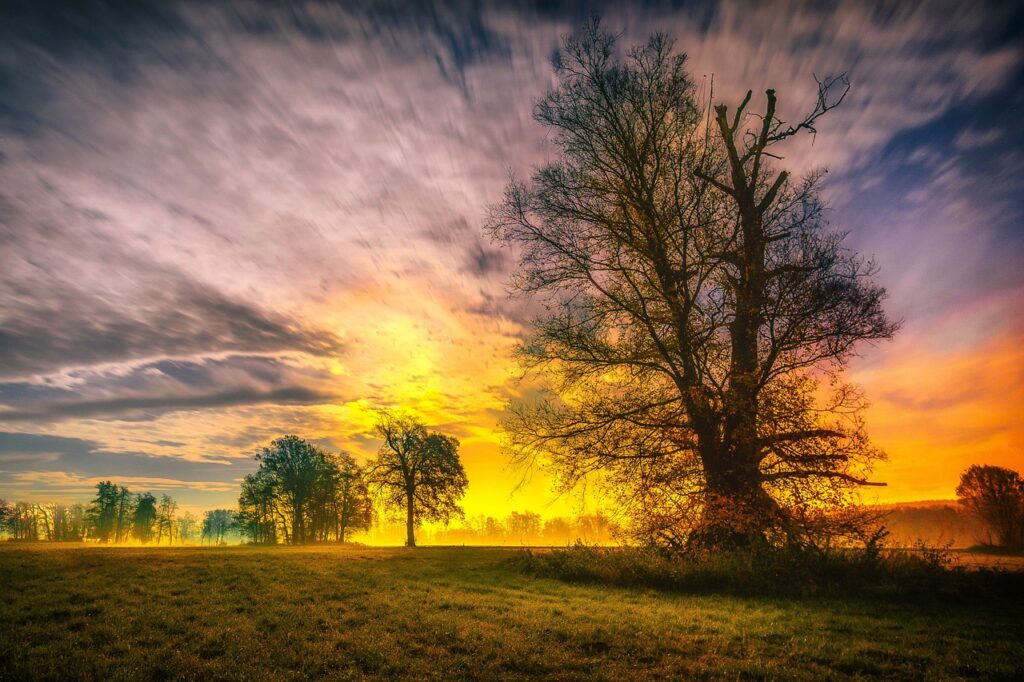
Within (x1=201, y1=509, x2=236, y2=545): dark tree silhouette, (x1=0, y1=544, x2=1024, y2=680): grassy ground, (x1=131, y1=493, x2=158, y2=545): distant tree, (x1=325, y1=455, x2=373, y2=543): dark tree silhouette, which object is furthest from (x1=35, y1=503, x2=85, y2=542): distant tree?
(x1=0, y1=544, x2=1024, y2=680): grassy ground

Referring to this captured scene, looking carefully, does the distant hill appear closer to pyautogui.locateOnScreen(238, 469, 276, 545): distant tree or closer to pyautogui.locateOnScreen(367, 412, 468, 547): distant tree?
pyautogui.locateOnScreen(367, 412, 468, 547): distant tree

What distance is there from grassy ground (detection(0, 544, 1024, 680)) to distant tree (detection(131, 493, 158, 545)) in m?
137

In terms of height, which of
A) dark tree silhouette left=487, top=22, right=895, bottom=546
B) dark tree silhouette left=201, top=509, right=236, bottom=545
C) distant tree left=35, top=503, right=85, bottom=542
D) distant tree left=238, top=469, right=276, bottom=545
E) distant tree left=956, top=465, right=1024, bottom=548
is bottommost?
dark tree silhouette left=201, top=509, right=236, bottom=545

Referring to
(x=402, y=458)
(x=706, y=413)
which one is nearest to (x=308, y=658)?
(x=706, y=413)

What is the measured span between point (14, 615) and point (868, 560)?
21592 mm

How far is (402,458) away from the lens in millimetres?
47250

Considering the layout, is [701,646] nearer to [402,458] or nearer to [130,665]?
[130,665]

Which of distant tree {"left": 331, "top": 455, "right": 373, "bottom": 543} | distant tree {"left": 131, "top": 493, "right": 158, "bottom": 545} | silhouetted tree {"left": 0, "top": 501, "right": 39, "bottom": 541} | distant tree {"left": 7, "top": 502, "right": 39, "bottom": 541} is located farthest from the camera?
distant tree {"left": 7, "top": 502, "right": 39, "bottom": 541}

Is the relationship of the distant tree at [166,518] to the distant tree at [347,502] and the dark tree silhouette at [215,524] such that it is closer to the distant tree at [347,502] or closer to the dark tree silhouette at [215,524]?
the dark tree silhouette at [215,524]

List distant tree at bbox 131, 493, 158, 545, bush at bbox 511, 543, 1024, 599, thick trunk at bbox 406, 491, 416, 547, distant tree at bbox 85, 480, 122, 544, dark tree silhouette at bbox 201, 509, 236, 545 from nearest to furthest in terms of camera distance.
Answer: bush at bbox 511, 543, 1024, 599 < thick trunk at bbox 406, 491, 416, 547 < distant tree at bbox 85, 480, 122, 544 < distant tree at bbox 131, 493, 158, 545 < dark tree silhouette at bbox 201, 509, 236, 545

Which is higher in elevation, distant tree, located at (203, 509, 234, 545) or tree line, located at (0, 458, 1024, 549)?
tree line, located at (0, 458, 1024, 549)

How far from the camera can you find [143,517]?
4449 inches

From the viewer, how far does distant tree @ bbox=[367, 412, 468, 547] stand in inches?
1854

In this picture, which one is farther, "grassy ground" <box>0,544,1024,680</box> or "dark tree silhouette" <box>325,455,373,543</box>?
"dark tree silhouette" <box>325,455,373,543</box>
